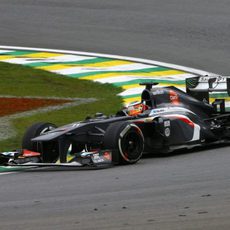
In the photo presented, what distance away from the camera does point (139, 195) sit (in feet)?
29.4

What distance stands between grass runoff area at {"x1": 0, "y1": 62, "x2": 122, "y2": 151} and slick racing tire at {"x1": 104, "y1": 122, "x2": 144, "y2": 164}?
2.35m

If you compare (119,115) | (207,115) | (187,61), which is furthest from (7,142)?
(187,61)

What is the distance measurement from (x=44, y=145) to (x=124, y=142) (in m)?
1.01

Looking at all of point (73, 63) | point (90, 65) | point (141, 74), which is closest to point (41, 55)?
point (73, 63)

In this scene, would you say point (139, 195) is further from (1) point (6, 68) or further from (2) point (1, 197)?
(1) point (6, 68)

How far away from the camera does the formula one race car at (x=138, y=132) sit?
1118 cm

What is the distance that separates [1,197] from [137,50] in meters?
11.4

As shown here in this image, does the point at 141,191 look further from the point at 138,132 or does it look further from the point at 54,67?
the point at 54,67

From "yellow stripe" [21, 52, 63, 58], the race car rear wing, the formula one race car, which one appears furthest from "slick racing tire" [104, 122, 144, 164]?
"yellow stripe" [21, 52, 63, 58]

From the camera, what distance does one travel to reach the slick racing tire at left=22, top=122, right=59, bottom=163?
11.3 m

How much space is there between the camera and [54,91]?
16953mm

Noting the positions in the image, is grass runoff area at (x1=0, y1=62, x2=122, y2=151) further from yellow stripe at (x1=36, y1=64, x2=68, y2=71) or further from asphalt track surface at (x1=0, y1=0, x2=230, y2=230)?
asphalt track surface at (x1=0, y1=0, x2=230, y2=230)

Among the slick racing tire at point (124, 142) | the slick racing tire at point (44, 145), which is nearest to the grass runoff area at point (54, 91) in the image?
the slick racing tire at point (44, 145)

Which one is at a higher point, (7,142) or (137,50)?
(137,50)
